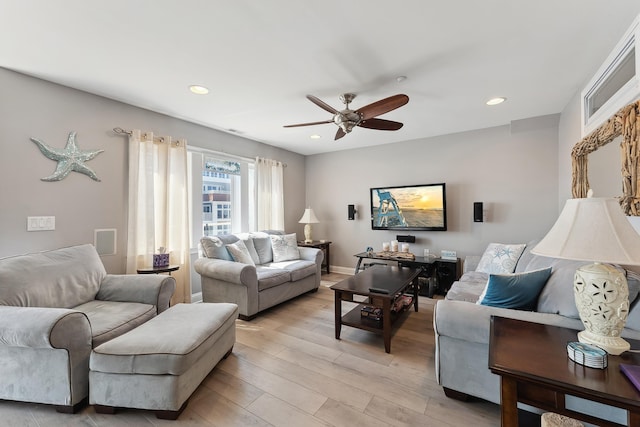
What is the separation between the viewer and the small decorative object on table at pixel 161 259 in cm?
299

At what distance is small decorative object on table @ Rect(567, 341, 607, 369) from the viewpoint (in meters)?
1.07

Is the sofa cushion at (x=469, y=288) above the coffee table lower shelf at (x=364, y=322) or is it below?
above

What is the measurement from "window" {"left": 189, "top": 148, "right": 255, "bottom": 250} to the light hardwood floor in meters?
1.89

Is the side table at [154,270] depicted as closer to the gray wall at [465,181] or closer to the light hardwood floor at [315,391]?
the light hardwood floor at [315,391]

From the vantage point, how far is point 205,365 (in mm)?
1885

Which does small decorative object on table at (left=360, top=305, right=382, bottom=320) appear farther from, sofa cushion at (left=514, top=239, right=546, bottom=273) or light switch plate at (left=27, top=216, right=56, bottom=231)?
light switch plate at (left=27, top=216, right=56, bottom=231)

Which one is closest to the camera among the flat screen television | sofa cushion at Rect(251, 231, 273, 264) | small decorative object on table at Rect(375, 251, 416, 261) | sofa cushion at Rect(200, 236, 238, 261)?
sofa cushion at Rect(200, 236, 238, 261)

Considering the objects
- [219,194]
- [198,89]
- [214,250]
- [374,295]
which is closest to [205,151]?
[219,194]

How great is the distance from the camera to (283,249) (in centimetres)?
406

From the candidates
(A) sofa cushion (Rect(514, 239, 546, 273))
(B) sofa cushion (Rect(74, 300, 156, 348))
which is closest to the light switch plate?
(B) sofa cushion (Rect(74, 300, 156, 348))

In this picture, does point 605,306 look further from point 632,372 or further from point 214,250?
point 214,250

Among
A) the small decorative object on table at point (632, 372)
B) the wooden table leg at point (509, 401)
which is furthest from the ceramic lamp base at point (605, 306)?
the wooden table leg at point (509, 401)

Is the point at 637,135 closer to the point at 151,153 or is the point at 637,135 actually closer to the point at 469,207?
the point at 469,207

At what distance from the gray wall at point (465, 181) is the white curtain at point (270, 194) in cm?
103
